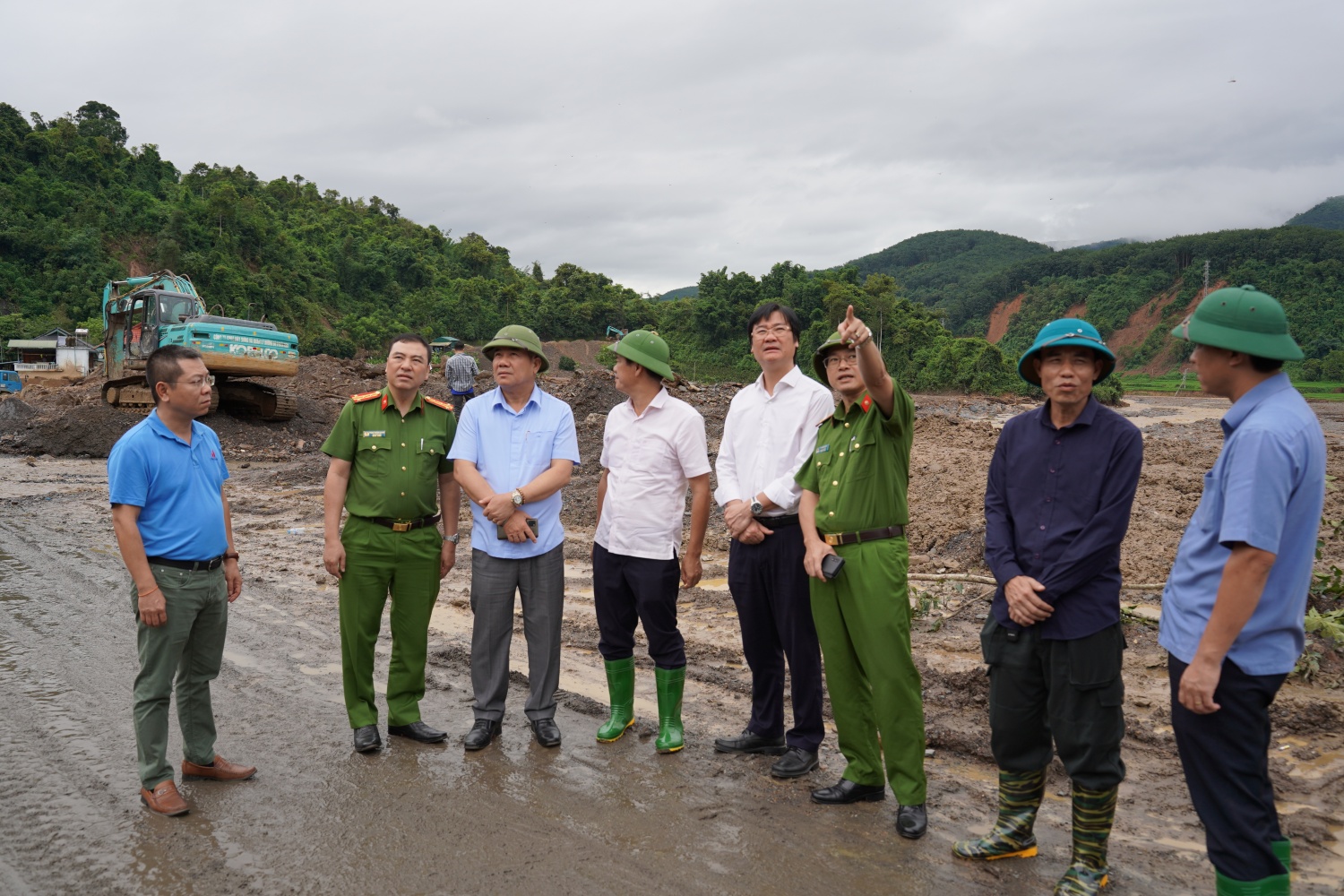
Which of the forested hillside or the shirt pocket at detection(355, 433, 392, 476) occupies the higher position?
the forested hillside

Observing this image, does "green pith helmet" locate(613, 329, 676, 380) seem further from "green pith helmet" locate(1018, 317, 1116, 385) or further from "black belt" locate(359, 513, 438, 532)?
"green pith helmet" locate(1018, 317, 1116, 385)

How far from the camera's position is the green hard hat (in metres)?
2.31

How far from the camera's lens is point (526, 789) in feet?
11.7

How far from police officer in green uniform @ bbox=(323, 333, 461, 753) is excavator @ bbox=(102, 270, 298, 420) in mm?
14293

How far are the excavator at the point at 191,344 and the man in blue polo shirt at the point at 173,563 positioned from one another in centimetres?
1456

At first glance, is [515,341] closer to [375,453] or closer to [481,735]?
[375,453]

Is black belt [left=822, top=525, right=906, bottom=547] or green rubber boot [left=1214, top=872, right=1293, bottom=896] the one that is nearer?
green rubber boot [left=1214, top=872, right=1293, bottom=896]

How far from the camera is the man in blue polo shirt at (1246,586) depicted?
2.22 metres

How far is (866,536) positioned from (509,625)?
178 centimetres

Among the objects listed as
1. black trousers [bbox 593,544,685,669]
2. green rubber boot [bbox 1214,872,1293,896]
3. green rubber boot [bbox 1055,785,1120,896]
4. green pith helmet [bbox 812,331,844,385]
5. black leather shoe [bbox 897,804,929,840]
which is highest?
green pith helmet [bbox 812,331,844,385]

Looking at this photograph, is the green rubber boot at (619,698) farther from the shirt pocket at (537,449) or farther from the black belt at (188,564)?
the black belt at (188,564)

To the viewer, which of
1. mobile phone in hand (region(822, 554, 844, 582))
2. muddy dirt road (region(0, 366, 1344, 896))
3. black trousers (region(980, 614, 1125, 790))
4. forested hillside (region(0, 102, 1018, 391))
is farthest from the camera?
forested hillside (region(0, 102, 1018, 391))

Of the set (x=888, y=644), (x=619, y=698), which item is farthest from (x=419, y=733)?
(x=888, y=644)

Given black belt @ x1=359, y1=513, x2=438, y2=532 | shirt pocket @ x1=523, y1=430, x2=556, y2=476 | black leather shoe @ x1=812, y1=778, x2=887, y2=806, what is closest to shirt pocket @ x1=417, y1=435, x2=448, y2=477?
black belt @ x1=359, y1=513, x2=438, y2=532
